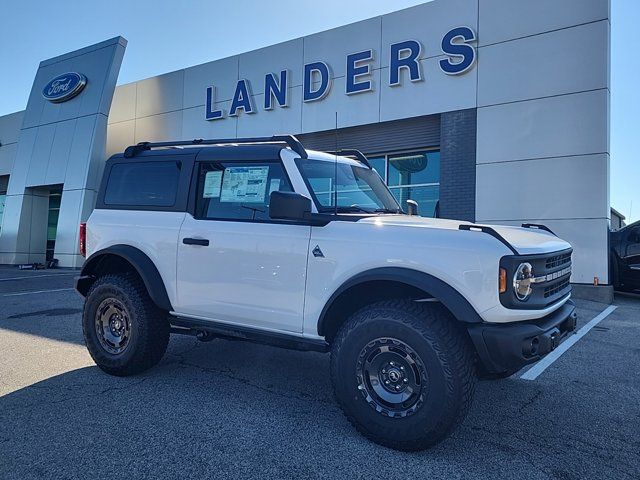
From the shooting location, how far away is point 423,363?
270cm

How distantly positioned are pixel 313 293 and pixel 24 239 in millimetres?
20164

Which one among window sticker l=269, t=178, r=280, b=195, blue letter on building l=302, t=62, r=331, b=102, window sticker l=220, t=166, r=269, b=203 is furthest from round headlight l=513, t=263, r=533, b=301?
blue letter on building l=302, t=62, r=331, b=102

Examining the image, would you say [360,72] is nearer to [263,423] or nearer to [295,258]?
[295,258]

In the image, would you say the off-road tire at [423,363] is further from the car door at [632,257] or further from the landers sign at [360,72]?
the landers sign at [360,72]

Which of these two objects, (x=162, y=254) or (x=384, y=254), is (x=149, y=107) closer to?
(x=162, y=254)

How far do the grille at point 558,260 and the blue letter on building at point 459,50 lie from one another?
8.43 m

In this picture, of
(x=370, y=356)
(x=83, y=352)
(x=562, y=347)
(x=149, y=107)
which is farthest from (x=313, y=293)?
(x=149, y=107)

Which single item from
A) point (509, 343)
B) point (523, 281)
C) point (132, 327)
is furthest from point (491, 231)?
point (132, 327)

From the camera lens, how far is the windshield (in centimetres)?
353

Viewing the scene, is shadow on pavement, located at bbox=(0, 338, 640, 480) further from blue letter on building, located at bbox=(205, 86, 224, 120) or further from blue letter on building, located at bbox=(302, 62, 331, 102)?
blue letter on building, located at bbox=(205, 86, 224, 120)

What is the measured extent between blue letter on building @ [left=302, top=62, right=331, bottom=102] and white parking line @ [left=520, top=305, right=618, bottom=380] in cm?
892

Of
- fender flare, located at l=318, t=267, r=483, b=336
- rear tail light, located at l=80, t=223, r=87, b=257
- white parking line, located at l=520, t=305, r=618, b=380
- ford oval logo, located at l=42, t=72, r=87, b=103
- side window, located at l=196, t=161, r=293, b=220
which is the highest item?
ford oval logo, located at l=42, t=72, r=87, b=103

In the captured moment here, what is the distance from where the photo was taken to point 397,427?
8.98 feet

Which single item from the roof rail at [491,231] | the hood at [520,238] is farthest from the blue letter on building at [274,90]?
the roof rail at [491,231]
